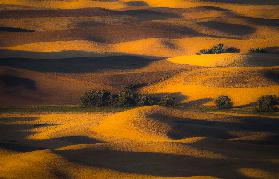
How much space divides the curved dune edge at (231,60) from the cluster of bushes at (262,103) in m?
11.6

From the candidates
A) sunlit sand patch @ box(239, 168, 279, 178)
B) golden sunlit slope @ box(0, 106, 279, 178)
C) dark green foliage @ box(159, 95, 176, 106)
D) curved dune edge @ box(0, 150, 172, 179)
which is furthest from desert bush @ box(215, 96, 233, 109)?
curved dune edge @ box(0, 150, 172, 179)

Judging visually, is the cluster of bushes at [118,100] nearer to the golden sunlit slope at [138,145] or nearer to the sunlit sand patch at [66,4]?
the golden sunlit slope at [138,145]

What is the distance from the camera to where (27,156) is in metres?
23.8

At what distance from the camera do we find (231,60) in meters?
54.8

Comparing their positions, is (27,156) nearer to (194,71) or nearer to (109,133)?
(109,133)

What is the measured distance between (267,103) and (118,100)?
8.79 metres

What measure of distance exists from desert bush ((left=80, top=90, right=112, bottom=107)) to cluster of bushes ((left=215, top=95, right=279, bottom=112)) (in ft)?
21.6

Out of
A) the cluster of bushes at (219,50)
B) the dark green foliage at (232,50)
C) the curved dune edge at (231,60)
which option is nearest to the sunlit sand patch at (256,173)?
the curved dune edge at (231,60)

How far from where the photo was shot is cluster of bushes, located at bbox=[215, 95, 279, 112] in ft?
130

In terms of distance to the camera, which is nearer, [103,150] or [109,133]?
[103,150]

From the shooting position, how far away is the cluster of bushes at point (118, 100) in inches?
1639

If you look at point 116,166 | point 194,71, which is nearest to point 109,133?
point 116,166

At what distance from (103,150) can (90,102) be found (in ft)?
53.0

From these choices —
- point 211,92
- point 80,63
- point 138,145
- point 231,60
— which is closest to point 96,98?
point 211,92
